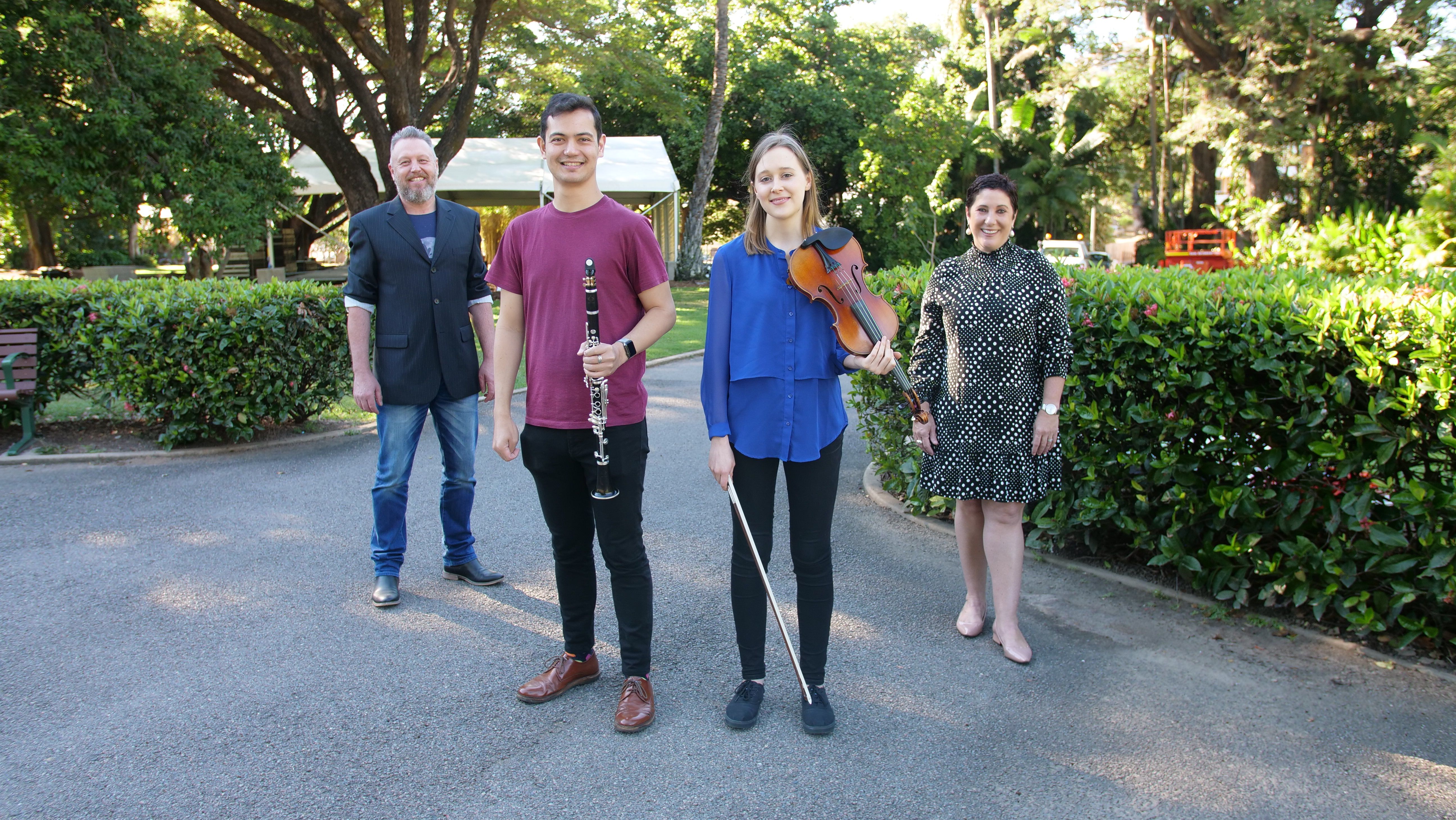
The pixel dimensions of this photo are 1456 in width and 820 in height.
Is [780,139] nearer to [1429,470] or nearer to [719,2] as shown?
[1429,470]

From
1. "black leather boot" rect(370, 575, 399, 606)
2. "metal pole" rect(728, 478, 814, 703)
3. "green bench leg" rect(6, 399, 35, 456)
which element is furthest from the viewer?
"green bench leg" rect(6, 399, 35, 456)

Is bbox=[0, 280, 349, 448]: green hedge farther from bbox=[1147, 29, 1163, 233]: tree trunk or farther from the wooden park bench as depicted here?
bbox=[1147, 29, 1163, 233]: tree trunk

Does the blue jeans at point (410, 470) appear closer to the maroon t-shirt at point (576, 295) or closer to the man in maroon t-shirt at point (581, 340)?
the man in maroon t-shirt at point (581, 340)

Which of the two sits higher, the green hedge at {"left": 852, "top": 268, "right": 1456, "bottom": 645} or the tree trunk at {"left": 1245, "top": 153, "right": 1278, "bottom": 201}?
the tree trunk at {"left": 1245, "top": 153, "right": 1278, "bottom": 201}

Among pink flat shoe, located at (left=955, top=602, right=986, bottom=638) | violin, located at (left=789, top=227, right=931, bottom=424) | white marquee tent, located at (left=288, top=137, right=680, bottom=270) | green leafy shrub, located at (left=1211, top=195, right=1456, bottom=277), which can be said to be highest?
white marquee tent, located at (left=288, top=137, right=680, bottom=270)

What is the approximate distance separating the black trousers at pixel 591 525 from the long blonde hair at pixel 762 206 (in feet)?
2.44

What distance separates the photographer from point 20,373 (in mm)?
7246

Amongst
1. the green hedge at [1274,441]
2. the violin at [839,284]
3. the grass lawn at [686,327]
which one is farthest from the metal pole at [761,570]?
the grass lawn at [686,327]

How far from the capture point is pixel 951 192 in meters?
34.5

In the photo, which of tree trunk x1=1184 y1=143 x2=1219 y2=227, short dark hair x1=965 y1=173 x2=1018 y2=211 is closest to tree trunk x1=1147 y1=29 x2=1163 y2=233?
tree trunk x1=1184 y1=143 x2=1219 y2=227

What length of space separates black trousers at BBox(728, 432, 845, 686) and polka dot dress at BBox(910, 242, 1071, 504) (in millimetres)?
835

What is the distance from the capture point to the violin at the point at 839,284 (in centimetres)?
307


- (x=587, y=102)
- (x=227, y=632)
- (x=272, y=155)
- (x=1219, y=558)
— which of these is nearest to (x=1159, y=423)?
(x=1219, y=558)

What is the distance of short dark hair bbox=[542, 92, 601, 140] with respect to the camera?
3.10 metres
